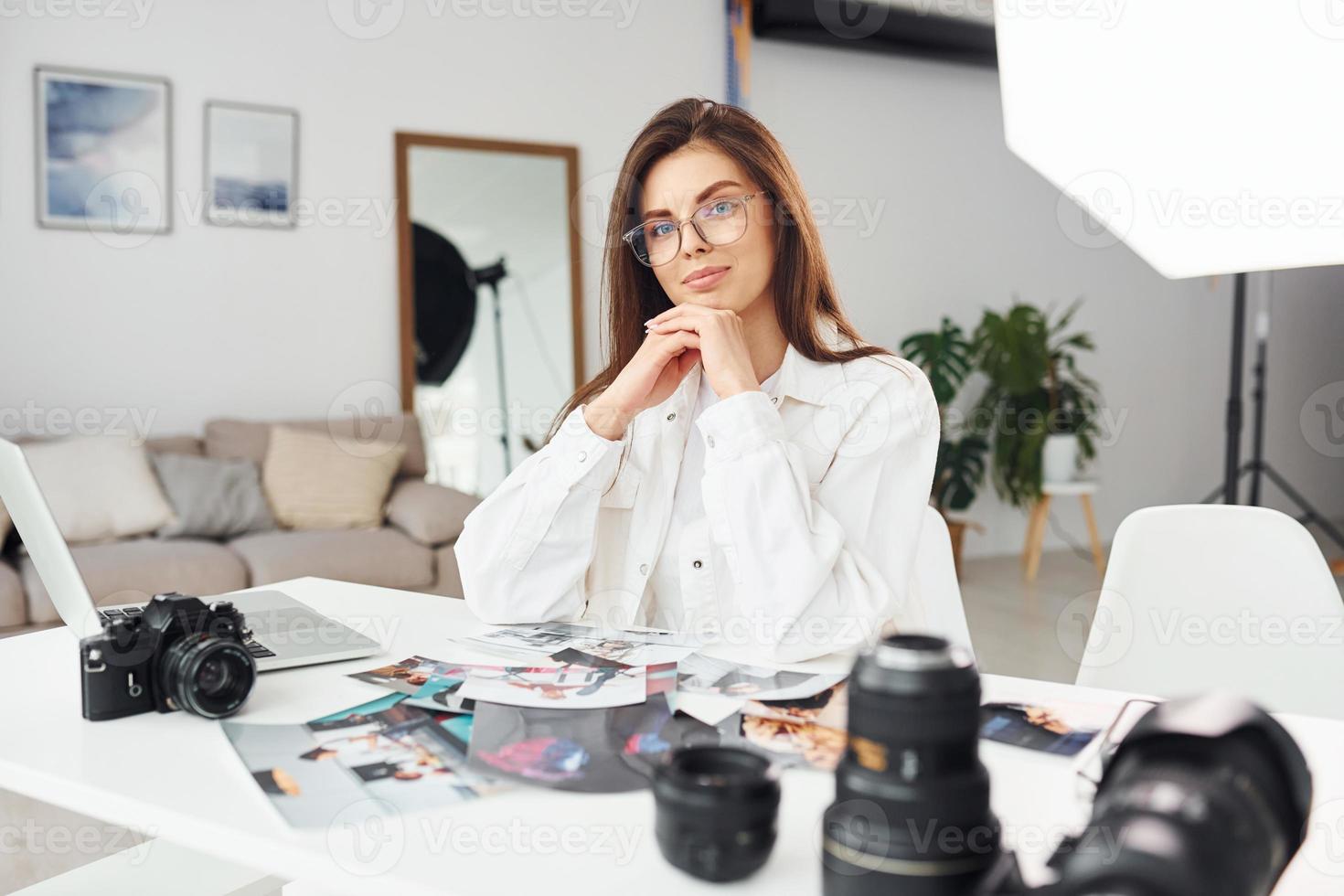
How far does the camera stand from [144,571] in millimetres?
3070

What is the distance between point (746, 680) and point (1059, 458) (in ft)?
14.3

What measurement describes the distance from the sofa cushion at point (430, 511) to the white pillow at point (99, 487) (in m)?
0.74

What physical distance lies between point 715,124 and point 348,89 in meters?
3.18

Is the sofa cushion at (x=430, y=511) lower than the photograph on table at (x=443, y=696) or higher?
lower

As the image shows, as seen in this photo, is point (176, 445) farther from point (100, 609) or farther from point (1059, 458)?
point (1059, 458)

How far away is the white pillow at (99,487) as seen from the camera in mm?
3262

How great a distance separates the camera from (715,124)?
5.07ft

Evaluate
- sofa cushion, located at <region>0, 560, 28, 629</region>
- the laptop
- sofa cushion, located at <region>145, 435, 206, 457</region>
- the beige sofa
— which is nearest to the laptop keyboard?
the laptop

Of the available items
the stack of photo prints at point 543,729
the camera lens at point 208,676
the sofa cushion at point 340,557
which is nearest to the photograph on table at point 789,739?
the stack of photo prints at point 543,729

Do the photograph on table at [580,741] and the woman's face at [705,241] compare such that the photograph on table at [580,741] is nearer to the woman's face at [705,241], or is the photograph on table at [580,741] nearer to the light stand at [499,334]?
the woman's face at [705,241]

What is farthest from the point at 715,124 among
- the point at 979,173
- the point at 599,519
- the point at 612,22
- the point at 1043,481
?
the point at 979,173

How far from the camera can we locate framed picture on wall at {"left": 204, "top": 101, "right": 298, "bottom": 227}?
13.2ft

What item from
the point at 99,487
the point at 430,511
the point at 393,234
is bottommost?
the point at 430,511

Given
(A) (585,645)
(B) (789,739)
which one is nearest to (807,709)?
(B) (789,739)
